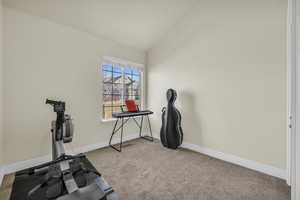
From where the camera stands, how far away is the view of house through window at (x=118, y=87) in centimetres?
320

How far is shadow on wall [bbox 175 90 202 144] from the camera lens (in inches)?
113

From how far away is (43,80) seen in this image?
2268mm

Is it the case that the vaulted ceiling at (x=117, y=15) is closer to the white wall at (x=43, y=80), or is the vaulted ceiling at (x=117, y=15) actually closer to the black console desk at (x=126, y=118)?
the white wall at (x=43, y=80)

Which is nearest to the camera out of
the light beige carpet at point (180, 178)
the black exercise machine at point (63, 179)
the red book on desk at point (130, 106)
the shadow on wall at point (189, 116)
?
the black exercise machine at point (63, 179)

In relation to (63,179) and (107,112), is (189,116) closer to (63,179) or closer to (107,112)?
(107,112)

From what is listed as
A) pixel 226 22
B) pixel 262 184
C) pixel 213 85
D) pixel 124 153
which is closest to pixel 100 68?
pixel 124 153

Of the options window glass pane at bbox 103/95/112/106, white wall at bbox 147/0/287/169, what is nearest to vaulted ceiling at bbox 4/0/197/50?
white wall at bbox 147/0/287/169

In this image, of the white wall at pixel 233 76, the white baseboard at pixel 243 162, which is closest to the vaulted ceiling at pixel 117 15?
the white wall at pixel 233 76

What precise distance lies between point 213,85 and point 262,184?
1665mm

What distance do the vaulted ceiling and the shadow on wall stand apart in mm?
1698

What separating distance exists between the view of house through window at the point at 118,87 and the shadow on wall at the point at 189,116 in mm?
1325

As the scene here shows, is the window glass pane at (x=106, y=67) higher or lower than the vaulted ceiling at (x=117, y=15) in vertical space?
lower

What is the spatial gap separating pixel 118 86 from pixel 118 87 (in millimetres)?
26

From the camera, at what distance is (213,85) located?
2.62 metres
